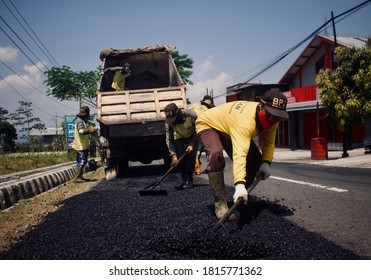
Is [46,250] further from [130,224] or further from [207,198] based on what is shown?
[207,198]

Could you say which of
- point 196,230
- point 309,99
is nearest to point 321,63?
point 309,99

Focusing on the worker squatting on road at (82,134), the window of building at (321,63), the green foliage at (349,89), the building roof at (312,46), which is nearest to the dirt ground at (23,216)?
the worker squatting on road at (82,134)

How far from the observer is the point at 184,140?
19.2 feet

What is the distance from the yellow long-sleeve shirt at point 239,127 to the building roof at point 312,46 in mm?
17982

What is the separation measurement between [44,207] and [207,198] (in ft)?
8.21

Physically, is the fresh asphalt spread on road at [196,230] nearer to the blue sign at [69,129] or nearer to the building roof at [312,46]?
the blue sign at [69,129]

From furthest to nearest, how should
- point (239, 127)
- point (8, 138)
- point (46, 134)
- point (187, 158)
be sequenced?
point (46, 134) < point (8, 138) < point (187, 158) < point (239, 127)

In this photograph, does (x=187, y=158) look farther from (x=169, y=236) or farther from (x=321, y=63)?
(x=321, y=63)

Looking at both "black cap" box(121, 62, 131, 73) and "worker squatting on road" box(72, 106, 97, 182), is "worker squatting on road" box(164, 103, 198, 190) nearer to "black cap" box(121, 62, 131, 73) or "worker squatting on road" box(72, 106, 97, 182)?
"worker squatting on road" box(72, 106, 97, 182)

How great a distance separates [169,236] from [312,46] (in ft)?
73.5

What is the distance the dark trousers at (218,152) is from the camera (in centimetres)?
352

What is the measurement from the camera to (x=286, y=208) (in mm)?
4090

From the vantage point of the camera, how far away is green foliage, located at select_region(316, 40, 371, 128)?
12422mm

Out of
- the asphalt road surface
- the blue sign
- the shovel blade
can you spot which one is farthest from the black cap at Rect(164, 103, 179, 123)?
the blue sign
